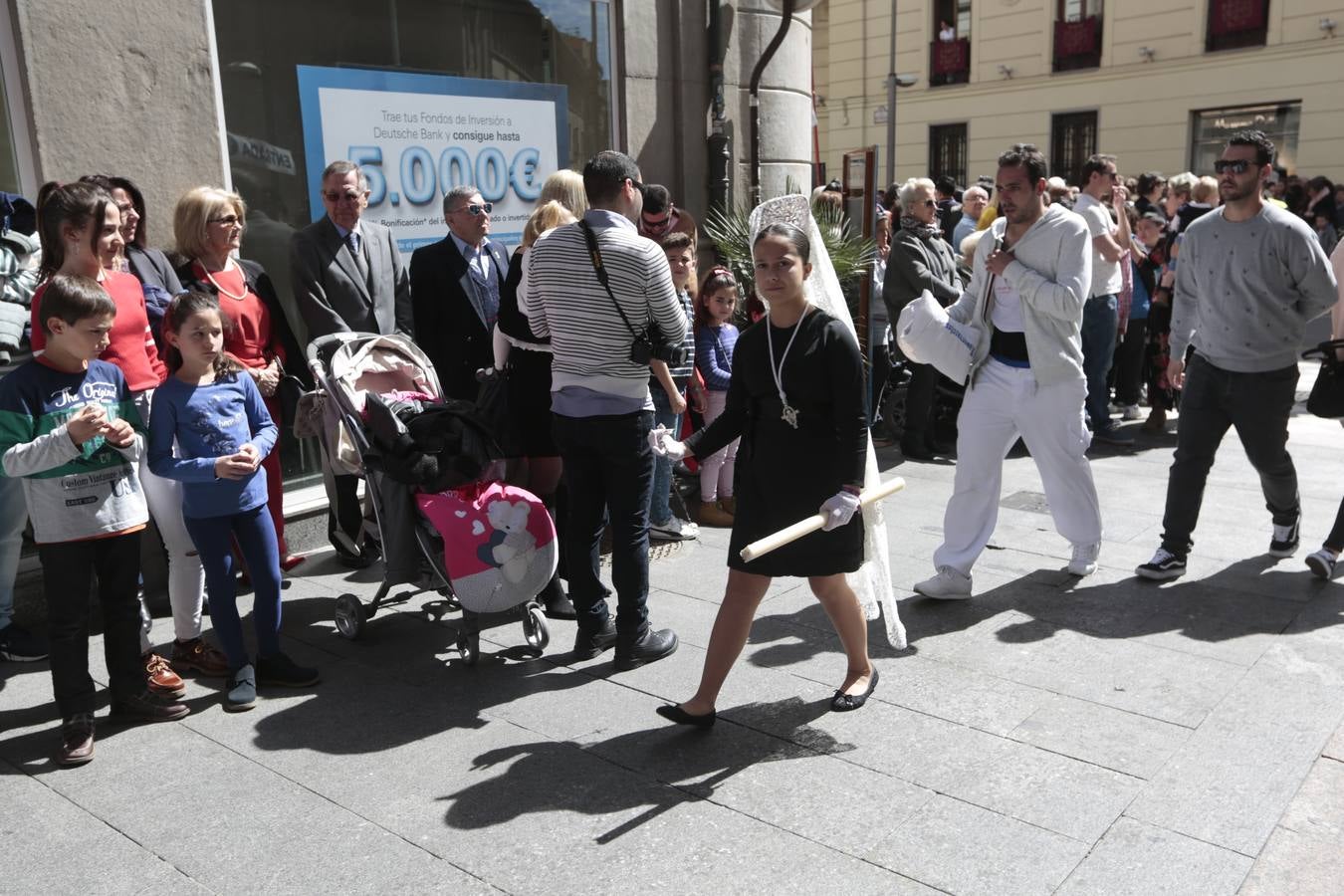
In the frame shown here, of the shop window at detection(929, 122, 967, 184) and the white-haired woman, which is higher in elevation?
the shop window at detection(929, 122, 967, 184)

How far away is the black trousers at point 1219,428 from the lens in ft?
18.4

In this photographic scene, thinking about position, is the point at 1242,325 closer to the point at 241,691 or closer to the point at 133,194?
the point at 241,691

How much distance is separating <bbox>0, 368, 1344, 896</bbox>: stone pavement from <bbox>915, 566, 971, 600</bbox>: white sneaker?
7 cm

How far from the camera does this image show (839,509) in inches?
149

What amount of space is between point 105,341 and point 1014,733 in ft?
11.3

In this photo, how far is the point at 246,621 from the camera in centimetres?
540

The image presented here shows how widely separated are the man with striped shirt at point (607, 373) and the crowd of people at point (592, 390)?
0.04ft

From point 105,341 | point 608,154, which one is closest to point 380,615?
point 105,341

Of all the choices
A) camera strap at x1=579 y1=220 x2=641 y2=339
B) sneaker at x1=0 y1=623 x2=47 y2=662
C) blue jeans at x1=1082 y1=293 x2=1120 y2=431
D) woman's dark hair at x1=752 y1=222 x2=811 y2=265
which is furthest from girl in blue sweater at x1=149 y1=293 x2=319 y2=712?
blue jeans at x1=1082 y1=293 x2=1120 y2=431

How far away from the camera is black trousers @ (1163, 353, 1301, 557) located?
5594 millimetres

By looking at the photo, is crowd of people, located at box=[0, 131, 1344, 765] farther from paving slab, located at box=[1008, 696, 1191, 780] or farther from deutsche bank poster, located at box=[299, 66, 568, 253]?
deutsche bank poster, located at box=[299, 66, 568, 253]

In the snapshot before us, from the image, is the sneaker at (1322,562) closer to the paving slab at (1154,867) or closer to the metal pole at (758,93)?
the paving slab at (1154,867)

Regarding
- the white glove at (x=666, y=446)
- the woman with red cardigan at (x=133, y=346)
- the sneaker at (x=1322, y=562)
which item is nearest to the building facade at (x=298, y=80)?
the woman with red cardigan at (x=133, y=346)

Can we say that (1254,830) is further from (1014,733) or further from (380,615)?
(380,615)
